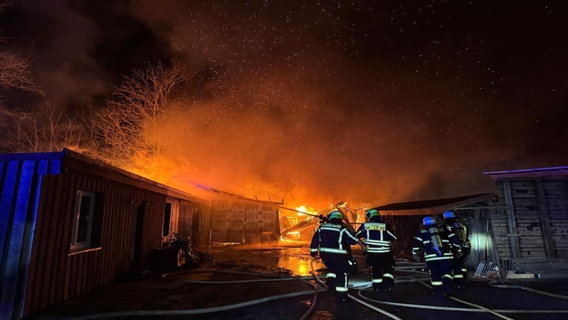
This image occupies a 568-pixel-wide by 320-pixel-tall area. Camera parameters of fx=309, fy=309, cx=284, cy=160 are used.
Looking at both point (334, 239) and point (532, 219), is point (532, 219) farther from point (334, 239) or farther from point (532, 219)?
point (334, 239)

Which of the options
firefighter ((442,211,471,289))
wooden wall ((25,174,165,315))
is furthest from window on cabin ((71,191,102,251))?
firefighter ((442,211,471,289))

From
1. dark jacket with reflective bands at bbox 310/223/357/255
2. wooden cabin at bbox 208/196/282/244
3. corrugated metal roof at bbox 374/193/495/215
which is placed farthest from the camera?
wooden cabin at bbox 208/196/282/244

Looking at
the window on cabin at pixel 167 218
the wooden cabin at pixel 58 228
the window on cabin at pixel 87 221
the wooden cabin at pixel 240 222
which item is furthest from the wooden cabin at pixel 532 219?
the wooden cabin at pixel 240 222

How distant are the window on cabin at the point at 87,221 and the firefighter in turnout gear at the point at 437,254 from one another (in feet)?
25.0

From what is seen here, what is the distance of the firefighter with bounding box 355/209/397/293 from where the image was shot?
7102 mm

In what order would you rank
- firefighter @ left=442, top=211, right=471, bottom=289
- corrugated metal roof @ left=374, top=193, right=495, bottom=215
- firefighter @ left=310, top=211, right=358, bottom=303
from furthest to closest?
Result: corrugated metal roof @ left=374, top=193, right=495, bottom=215, firefighter @ left=442, top=211, right=471, bottom=289, firefighter @ left=310, top=211, right=358, bottom=303

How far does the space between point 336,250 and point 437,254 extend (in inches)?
98.7

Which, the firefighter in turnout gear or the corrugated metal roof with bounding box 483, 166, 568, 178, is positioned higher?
the corrugated metal roof with bounding box 483, 166, 568, 178

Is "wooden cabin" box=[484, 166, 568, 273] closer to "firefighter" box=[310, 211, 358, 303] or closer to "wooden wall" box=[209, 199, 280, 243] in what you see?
"firefighter" box=[310, 211, 358, 303]

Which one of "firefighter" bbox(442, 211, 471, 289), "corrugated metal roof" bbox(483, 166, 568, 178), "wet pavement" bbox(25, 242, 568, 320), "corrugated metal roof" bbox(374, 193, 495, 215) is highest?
"corrugated metal roof" bbox(483, 166, 568, 178)

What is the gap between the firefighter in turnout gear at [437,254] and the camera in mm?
6816

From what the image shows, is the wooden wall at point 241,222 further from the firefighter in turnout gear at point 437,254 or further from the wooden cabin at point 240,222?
the firefighter in turnout gear at point 437,254

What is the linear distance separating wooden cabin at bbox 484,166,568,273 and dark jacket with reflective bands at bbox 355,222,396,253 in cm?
477

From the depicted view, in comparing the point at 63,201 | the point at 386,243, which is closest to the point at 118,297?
the point at 63,201
